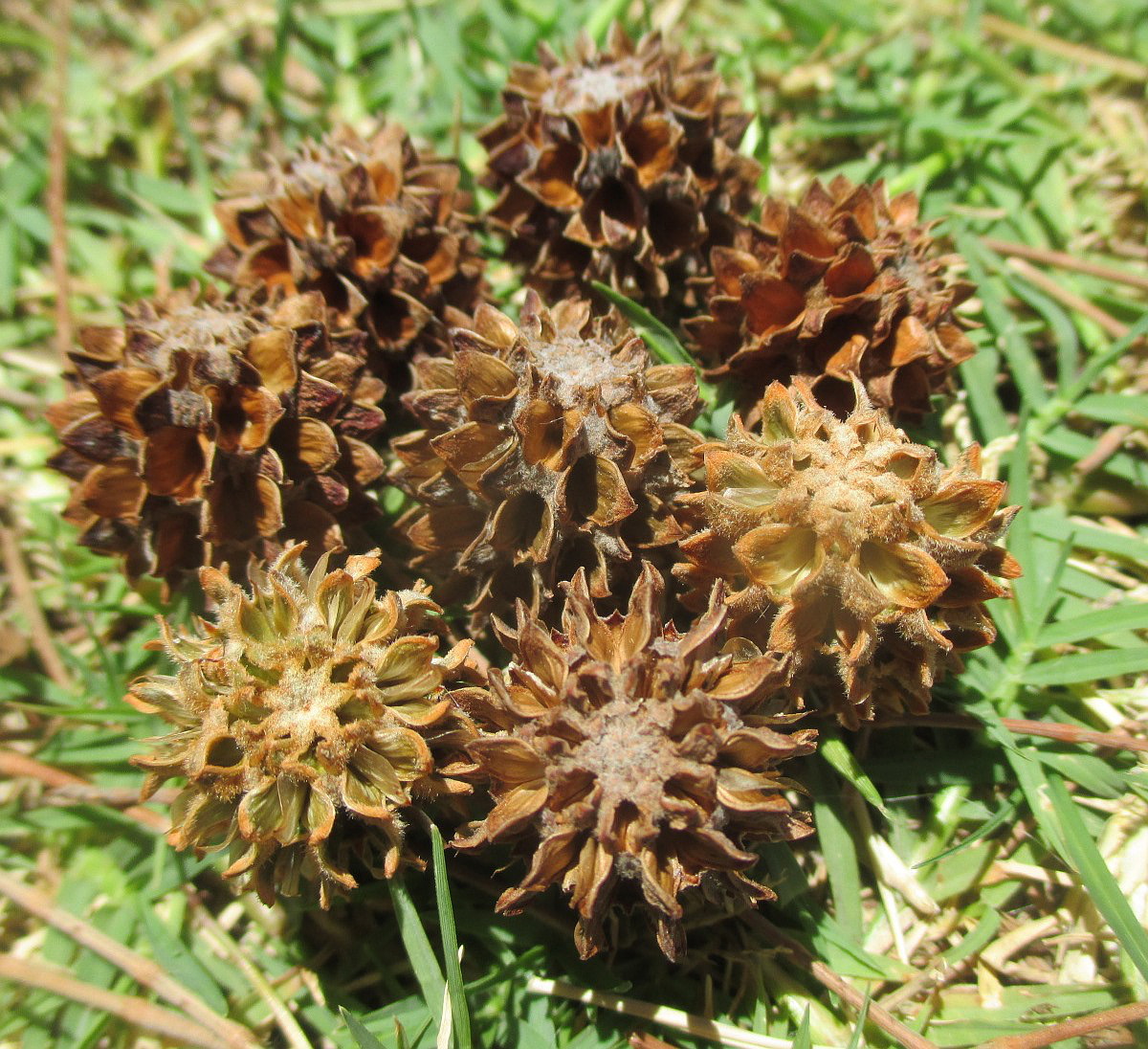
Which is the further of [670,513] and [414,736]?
[670,513]

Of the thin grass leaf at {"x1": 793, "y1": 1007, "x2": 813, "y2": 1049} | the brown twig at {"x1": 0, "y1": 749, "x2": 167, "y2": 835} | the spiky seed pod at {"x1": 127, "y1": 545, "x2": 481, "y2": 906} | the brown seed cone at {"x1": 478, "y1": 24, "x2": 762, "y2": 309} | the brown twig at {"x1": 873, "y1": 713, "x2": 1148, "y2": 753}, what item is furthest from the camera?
the brown twig at {"x1": 0, "y1": 749, "x2": 167, "y2": 835}

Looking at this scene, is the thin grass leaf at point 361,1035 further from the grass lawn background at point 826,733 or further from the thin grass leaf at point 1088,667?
the thin grass leaf at point 1088,667

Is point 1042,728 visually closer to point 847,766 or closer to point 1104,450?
point 847,766

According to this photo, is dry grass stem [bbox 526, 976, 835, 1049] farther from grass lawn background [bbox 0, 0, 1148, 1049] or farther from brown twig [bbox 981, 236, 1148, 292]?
brown twig [bbox 981, 236, 1148, 292]

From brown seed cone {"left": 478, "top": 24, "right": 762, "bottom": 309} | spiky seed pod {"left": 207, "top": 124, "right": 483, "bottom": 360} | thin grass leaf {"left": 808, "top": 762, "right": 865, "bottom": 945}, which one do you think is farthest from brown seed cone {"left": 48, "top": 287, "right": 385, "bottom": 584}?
thin grass leaf {"left": 808, "top": 762, "right": 865, "bottom": 945}

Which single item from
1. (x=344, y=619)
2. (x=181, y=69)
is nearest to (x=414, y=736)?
(x=344, y=619)

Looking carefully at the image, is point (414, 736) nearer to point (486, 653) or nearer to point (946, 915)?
point (486, 653)

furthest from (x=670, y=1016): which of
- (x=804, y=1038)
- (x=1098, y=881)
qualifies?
(x=1098, y=881)
